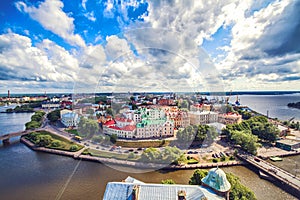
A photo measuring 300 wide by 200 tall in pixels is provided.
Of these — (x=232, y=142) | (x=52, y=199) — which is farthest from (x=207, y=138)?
(x=52, y=199)

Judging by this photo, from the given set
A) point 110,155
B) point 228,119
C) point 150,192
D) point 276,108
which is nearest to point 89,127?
point 110,155

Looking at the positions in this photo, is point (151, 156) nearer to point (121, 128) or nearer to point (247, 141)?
point (121, 128)

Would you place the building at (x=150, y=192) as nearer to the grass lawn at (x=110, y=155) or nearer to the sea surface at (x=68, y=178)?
the sea surface at (x=68, y=178)

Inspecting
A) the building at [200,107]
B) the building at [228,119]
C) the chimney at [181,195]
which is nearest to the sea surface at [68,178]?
the chimney at [181,195]

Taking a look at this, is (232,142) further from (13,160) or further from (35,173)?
(13,160)

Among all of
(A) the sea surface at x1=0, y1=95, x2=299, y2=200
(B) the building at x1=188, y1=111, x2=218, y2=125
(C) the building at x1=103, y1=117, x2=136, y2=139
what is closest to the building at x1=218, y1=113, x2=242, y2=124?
(B) the building at x1=188, y1=111, x2=218, y2=125
